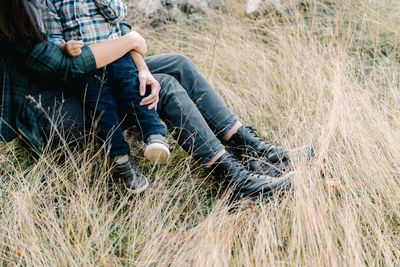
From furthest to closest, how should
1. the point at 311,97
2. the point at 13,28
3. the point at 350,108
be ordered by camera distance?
the point at 311,97 < the point at 350,108 < the point at 13,28

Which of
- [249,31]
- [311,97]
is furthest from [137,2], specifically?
[311,97]

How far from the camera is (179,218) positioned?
204cm

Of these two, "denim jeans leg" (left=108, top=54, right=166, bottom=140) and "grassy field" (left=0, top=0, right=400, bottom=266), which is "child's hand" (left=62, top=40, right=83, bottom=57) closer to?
"denim jeans leg" (left=108, top=54, right=166, bottom=140)

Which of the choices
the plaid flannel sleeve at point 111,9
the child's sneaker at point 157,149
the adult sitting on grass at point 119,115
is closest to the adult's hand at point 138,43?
the adult sitting on grass at point 119,115

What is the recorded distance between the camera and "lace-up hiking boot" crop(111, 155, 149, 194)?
191 cm

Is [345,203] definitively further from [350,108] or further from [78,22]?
→ [78,22]

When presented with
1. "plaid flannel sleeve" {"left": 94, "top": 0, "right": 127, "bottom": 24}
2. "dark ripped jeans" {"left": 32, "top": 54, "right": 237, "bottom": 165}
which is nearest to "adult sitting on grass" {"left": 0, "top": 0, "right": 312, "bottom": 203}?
"dark ripped jeans" {"left": 32, "top": 54, "right": 237, "bottom": 165}

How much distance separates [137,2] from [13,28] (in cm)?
263

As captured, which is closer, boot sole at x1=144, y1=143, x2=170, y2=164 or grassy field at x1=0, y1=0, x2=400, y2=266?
grassy field at x1=0, y1=0, x2=400, y2=266

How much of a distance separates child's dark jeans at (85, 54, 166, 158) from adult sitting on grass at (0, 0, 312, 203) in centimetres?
5

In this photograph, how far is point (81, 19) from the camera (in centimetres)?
191

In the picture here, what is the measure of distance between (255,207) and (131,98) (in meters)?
0.85

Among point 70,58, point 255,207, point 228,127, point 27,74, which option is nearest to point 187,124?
point 228,127

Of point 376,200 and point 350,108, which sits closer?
point 376,200
